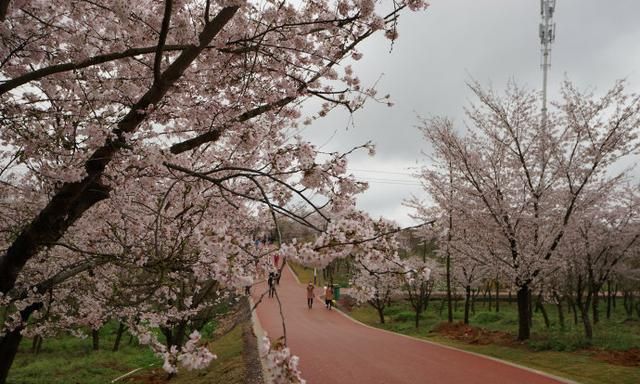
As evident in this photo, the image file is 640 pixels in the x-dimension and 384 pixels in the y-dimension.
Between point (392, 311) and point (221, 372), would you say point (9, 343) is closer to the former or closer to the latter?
point (221, 372)

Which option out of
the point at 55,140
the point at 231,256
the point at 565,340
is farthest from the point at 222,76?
the point at 565,340

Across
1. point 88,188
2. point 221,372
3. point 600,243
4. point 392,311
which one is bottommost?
point 221,372

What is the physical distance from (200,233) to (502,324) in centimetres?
2048

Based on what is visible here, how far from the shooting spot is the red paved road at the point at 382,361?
9266mm

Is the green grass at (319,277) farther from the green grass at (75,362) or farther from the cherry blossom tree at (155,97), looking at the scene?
the cherry blossom tree at (155,97)

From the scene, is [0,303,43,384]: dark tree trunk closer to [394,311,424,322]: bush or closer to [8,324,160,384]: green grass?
[8,324,160,384]: green grass

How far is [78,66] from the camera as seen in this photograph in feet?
13.0

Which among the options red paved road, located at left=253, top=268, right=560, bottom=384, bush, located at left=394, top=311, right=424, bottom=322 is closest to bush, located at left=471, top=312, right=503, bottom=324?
bush, located at left=394, top=311, right=424, bottom=322

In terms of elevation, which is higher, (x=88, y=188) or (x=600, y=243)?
(x=600, y=243)

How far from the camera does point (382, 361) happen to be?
36.7 feet

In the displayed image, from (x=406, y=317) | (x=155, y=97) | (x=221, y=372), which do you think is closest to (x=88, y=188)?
(x=155, y=97)

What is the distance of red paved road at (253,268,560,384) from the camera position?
927 centimetres

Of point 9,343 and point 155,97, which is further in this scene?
point 9,343

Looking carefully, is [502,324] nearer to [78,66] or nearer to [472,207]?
[472,207]
